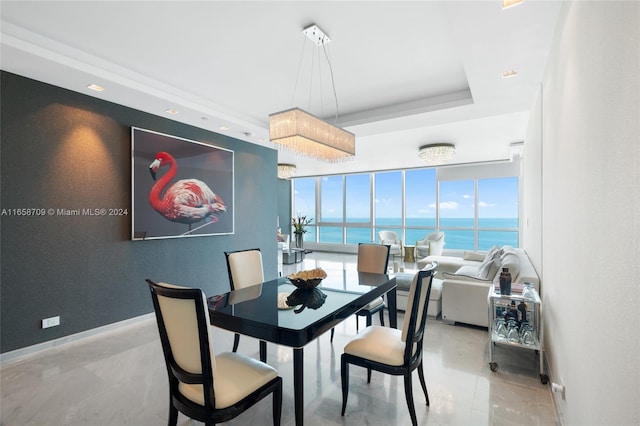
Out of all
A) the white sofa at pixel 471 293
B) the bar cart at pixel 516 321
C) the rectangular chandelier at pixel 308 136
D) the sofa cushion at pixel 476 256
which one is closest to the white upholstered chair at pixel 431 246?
the sofa cushion at pixel 476 256

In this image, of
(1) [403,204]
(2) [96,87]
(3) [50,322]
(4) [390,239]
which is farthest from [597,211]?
(1) [403,204]

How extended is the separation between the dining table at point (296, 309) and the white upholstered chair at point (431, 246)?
5.23 metres

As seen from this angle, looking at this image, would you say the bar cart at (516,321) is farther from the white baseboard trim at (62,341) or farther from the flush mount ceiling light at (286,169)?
the flush mount ceiling light at (286,169)

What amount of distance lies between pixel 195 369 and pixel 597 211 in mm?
1871

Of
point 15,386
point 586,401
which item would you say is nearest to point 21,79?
point 15,386

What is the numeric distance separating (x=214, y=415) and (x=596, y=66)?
87.8 inches

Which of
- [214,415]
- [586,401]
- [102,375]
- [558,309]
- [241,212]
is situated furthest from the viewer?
[241,212]

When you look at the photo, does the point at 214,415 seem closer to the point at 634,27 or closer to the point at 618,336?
the point at 618,336

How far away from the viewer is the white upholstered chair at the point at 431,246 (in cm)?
777

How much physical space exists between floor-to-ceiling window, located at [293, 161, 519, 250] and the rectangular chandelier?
20.6 ft

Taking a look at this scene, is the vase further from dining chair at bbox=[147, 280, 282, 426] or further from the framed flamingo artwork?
the framed flamingo artwork

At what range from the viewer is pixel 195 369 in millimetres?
1512

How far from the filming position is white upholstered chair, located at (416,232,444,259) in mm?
7770

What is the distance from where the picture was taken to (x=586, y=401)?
136 centimetres
